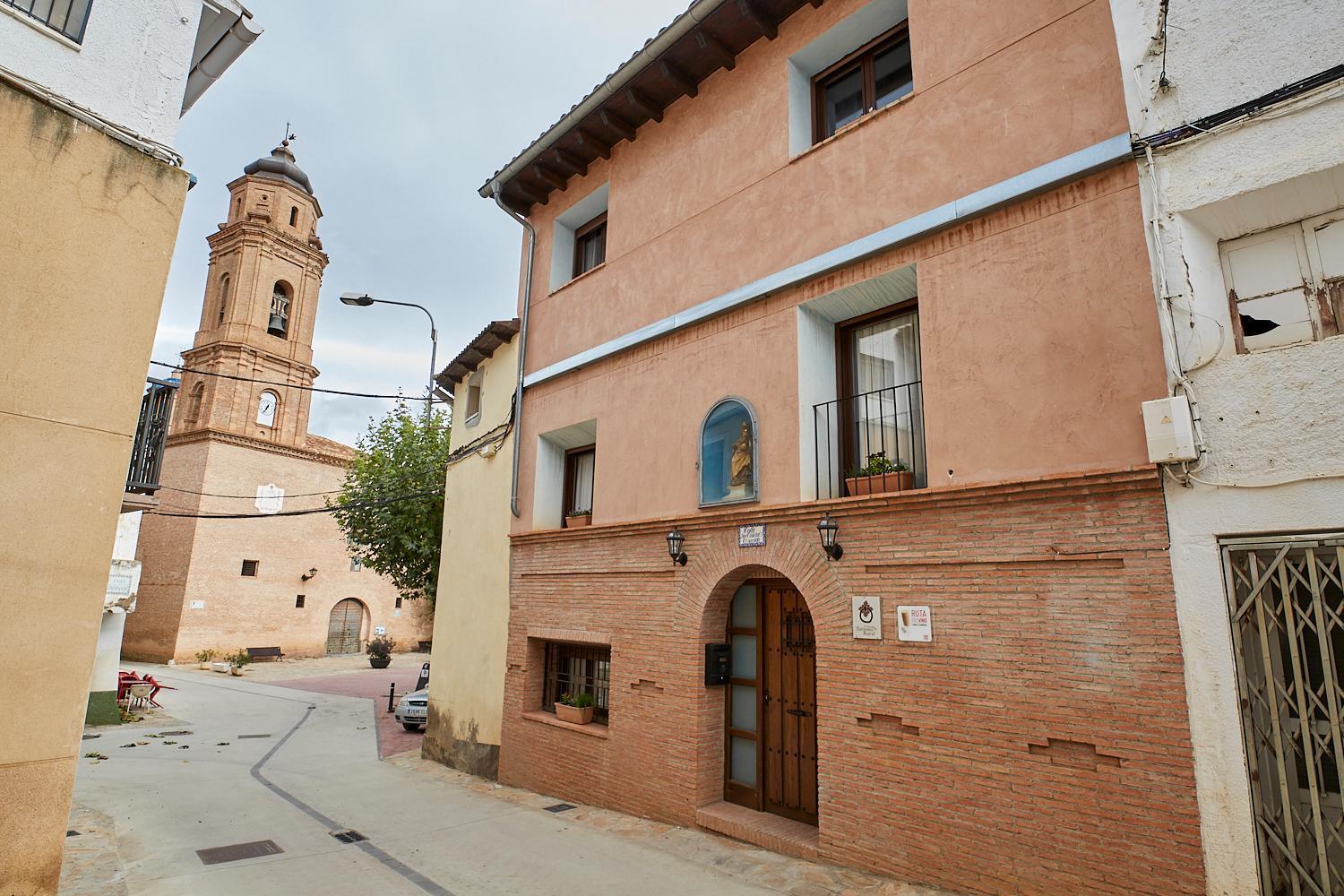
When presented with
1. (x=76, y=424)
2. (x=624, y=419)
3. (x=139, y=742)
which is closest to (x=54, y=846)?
(x=76, y=424)

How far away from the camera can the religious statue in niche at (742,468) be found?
7.35 meters

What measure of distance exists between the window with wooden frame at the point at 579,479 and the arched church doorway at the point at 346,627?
23.6 m

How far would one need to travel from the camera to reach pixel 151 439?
7496mm

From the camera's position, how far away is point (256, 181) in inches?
1141

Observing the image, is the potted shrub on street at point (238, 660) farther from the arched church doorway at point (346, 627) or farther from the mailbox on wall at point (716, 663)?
the mailbox on wall at point (716, 663)

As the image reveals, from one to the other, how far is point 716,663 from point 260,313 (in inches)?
1052

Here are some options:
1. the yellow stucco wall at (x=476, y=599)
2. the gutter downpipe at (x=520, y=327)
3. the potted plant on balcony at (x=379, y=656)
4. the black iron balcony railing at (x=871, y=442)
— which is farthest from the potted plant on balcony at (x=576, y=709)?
the potted plant on balcony at (x=379, y=656)

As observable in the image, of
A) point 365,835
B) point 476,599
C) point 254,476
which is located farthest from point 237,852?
point 254,476

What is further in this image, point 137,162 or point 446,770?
point 446,770

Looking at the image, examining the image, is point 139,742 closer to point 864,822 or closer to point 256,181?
point 864,822

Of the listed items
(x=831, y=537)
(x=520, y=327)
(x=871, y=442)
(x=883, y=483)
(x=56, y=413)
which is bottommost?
(x=831, y=537)

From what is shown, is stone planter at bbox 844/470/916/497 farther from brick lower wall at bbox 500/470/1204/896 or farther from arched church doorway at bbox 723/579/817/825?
arched church doorway at bbox 723/579/817/825

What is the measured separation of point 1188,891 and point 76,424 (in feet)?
25.3

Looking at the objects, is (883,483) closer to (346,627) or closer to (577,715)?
(577,715)
